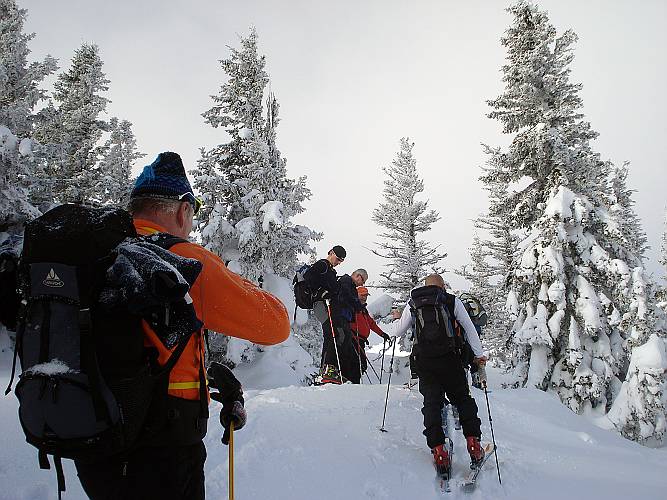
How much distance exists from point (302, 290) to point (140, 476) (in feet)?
21.7

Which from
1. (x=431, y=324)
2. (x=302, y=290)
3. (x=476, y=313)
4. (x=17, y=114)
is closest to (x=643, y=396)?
(x=476, y=313)

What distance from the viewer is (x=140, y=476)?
6.17ft

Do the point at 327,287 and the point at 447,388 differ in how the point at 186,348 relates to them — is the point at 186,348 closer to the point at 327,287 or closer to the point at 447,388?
the point at 447,388

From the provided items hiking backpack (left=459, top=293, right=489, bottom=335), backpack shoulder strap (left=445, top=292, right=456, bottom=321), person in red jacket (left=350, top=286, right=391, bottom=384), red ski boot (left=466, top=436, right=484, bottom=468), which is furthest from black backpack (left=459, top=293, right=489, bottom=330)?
red ski boot (left=466, top=436, right=484, bottom=468)

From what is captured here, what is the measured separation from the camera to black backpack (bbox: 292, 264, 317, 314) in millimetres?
8430

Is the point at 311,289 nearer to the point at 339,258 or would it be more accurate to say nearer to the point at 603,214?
the point at 339,258

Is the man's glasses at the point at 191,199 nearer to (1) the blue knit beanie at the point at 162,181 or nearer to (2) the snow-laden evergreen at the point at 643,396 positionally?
(1) the blue knit beanie at the point at 162,181

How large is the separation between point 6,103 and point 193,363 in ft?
66.8

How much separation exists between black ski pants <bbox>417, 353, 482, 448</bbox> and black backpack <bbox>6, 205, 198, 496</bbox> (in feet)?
16.1

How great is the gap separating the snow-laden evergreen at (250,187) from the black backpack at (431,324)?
403 inches

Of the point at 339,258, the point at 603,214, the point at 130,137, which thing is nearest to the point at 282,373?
the point at 339,258

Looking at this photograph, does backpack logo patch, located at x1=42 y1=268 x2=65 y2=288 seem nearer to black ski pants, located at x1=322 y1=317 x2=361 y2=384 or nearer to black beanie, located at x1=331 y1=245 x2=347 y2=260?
black beanie, located at x1=331 y1=245 x2=347 y2=260

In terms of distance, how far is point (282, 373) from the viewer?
16.5 m

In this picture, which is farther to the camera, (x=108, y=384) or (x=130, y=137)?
(x=130, y=137)
